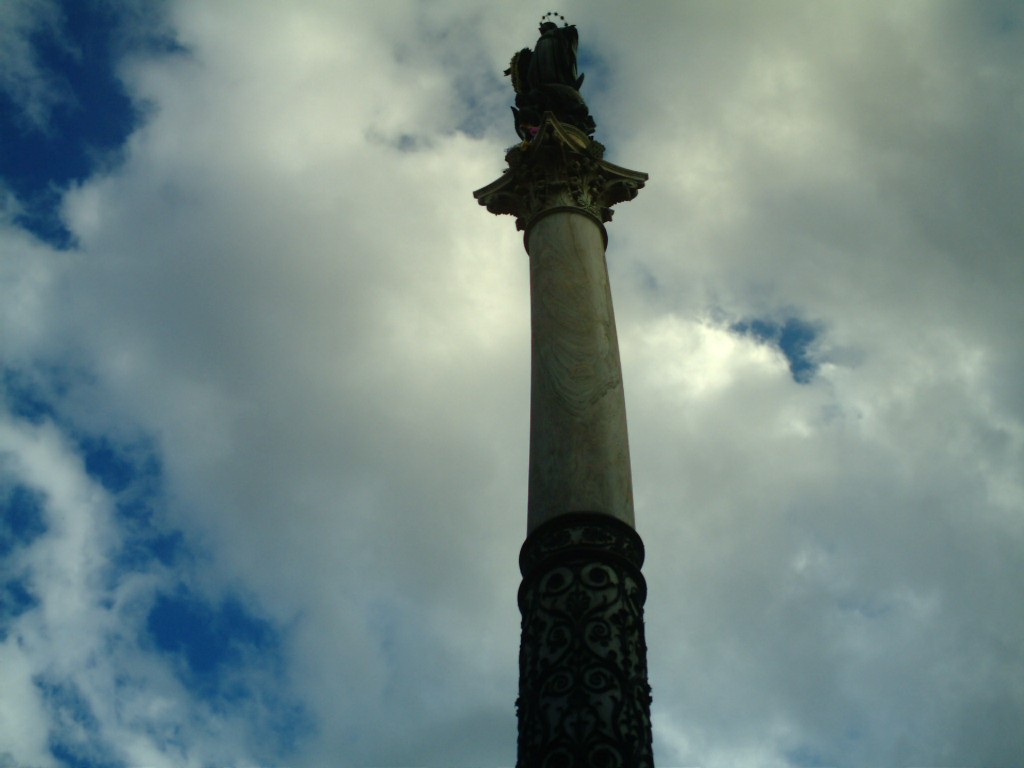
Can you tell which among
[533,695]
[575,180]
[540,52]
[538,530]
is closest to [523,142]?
[575,180]

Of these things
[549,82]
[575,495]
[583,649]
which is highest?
[549,82]

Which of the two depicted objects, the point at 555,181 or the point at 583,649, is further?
the point at 555,181

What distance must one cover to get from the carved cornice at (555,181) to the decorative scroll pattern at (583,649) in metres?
6.28

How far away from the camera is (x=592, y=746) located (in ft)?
32.9

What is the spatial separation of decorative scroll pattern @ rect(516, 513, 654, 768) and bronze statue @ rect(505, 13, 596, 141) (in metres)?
8.25

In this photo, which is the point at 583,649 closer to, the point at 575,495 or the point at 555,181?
the point at 575,495

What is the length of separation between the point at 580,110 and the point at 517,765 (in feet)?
37.7

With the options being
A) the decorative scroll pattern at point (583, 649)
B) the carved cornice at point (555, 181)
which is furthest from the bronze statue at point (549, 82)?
the decorative scroll pattern at point (583, 649)

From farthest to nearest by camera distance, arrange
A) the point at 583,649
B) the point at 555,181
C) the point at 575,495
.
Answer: the point at 555,181
the point at 575,495
the point at 583,649

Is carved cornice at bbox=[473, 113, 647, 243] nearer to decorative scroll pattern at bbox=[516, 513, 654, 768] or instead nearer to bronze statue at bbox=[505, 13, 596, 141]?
bronze statue at bbox=[505, 13, 596, 141]

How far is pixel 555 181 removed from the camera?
55.6ft

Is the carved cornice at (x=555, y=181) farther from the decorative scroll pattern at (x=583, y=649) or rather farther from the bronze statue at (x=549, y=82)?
the decorative scroll pattern at (x=583, y=649)

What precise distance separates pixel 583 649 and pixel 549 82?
11.0 m

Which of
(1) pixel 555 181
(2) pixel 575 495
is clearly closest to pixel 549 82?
(1) pixel 555 181
